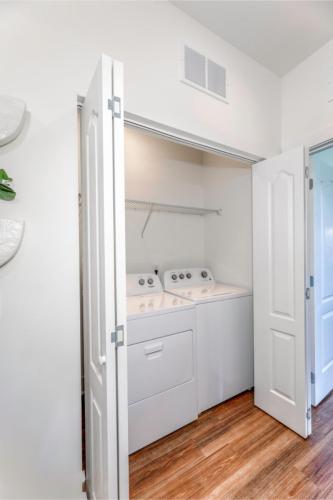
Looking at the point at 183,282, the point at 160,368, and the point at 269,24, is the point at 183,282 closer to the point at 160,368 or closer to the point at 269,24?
the point at 160,368

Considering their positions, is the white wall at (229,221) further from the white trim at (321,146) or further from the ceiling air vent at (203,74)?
the ceiling air vent at (203,74)

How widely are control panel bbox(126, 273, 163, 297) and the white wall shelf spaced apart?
1.50ft

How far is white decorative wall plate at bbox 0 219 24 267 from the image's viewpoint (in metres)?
0.94

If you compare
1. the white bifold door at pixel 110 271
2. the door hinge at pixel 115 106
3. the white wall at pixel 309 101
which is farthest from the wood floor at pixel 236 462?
the white wall at pixel 309 101

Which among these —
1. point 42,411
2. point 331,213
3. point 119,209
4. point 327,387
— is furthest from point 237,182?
point 42,411

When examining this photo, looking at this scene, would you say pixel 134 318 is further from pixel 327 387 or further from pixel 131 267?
pixel 327 387

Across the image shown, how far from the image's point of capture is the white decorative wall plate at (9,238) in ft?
3.08

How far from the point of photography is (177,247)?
262cm

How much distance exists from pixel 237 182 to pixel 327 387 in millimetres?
2073

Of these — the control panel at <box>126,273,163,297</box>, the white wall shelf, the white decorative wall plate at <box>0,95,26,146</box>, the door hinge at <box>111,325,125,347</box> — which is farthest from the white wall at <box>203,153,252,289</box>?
the white decorative wall plate at <box>0,95,26,146</box>

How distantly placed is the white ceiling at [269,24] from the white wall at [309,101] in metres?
0.10

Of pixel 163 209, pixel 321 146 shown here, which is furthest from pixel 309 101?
pixel 163 209

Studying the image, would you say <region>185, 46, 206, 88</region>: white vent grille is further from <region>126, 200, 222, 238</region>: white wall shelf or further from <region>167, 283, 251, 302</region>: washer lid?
<region>167, 283, 251, 302</region>: washer lid

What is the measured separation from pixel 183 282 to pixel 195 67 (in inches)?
69.4
